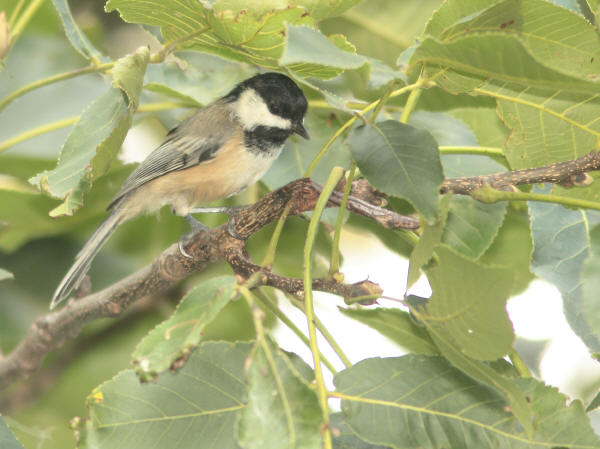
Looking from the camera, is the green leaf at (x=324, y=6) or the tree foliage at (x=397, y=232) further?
the green leaf at (x=324, y=6)

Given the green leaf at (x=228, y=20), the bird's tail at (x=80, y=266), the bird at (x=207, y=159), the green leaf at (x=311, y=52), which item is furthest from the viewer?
the bird at (x=207, y=159)

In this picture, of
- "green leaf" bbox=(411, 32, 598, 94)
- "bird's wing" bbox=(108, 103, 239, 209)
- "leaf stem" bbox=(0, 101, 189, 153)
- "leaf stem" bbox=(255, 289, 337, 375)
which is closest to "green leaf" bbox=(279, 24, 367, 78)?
"green leaf" bbox=(411, 32, 598, 94)

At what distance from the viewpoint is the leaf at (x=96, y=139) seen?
4.35 feet

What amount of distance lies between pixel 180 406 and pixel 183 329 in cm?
32

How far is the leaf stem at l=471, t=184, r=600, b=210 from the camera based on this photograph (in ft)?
3.83

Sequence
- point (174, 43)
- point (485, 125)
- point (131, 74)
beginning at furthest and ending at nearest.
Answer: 1. point (485, 125)
2. point (174, 43)
3. point (131, 74)

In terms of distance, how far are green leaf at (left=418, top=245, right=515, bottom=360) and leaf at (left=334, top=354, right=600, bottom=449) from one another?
106mm

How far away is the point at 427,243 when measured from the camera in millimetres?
1147

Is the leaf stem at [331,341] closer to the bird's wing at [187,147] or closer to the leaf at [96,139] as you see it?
the leaf at [96,139]

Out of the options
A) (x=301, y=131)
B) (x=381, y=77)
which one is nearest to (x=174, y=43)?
(x=381, y=77)

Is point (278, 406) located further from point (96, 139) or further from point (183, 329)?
point (96, 139)

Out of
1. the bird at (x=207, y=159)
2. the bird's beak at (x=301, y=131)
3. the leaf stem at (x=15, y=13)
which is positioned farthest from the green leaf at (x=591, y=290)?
the leaf stem at (x=15, y=13)

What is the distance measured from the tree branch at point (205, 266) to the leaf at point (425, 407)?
19 cm

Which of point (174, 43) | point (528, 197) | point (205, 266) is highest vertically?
point (174, 43)
